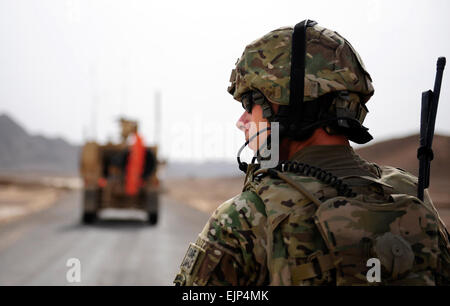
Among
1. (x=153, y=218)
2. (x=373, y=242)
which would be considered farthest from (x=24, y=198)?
(x=373, y=242)

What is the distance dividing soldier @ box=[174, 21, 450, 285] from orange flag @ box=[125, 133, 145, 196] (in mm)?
15247

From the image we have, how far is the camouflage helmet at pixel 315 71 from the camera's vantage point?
5.87ft

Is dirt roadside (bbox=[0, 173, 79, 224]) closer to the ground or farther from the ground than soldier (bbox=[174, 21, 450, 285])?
closer to the ground

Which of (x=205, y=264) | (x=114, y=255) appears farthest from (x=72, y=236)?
(x=205, y=264)

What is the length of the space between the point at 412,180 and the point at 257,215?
2.27 feet

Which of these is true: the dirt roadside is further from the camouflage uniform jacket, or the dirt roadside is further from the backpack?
the backpack

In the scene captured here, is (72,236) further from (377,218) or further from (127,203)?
(377,218)

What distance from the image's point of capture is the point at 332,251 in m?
1.54

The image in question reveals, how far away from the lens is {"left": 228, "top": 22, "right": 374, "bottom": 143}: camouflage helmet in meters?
1.79

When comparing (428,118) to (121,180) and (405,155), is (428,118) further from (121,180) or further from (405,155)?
(405,155)

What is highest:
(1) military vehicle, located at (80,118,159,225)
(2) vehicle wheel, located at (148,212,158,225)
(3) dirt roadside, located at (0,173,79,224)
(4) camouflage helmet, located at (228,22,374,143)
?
(4) camouflage helmet, located at (228,22,374,143)

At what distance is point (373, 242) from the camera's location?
1528mm

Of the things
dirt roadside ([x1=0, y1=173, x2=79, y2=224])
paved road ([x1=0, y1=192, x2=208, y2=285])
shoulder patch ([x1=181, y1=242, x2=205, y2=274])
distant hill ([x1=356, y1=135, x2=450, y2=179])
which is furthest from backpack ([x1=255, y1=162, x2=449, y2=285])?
distant hill ([x1=356, y1=135, x2=450, y2=179])

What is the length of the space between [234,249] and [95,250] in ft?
31.9
